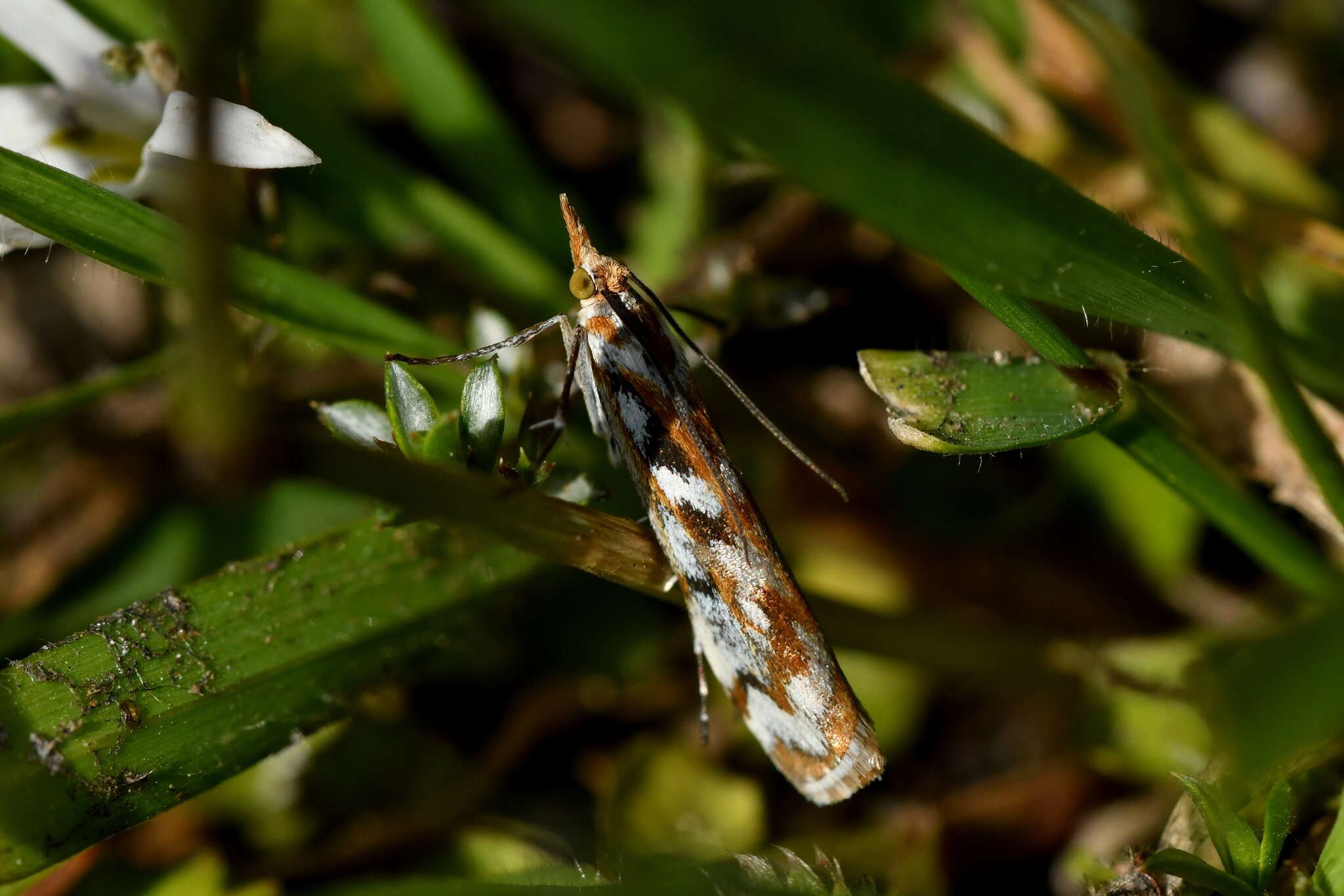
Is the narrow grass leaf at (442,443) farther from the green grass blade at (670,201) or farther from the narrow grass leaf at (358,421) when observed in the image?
the green grass blade at (670,201)

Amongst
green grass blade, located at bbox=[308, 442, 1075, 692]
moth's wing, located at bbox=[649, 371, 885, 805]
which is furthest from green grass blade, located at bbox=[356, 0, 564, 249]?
green grass blade, located at bbox=[308, 442, 1075, 692]

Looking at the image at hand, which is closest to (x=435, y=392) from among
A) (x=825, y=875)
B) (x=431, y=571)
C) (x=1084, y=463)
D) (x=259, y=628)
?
(x=431, y=571)

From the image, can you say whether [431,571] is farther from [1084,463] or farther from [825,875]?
[1084,463]

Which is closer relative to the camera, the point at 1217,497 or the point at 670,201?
the point at 1217,497

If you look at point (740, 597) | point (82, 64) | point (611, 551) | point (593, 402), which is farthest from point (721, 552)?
point (82, 64)

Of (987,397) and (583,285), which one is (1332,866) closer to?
(987,397)

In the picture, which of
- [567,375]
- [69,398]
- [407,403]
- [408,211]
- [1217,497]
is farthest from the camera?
[408,211]
